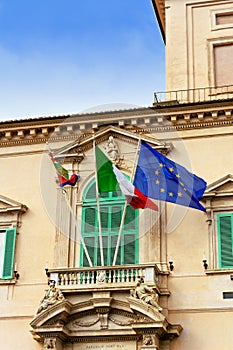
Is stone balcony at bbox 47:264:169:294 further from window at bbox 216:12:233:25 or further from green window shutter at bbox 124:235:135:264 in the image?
window at bbox 216:12:233:25

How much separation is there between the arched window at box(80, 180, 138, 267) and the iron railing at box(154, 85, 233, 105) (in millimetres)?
4210

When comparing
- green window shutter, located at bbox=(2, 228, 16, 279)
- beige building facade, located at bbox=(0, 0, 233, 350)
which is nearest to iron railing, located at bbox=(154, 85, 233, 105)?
beige building facade, located at bbox=(0, 0, 233, 350)

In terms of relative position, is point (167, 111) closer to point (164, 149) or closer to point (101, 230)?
point (164, 149)

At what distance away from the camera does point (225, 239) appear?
784 inches

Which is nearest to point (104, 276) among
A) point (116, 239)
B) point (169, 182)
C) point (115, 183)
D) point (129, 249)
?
point (129, 249)

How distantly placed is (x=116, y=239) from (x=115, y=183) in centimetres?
163

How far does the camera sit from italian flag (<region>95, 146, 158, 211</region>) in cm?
2017

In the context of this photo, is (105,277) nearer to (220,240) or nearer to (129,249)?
(129,249)

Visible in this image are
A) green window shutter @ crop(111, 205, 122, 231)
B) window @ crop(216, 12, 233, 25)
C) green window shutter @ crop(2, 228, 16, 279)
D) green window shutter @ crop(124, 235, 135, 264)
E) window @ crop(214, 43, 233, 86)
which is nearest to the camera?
green window shutter @ crop(124, 235, 135, 264)

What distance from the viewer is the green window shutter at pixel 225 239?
19.7 metres

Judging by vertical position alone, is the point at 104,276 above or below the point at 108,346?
above

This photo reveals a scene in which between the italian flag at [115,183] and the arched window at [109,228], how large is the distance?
0.43 meters

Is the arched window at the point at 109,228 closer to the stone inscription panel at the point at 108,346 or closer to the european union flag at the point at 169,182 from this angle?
the european union flag at the point at 169,182

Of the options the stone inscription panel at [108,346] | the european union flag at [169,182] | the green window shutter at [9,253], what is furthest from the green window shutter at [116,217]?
the stone inscription panel at [108,346]
